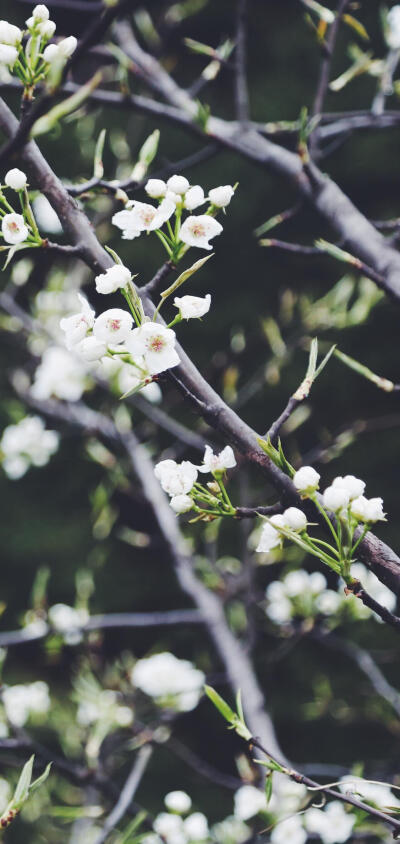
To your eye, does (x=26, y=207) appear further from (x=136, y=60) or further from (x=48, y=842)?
(x=48, y=842)

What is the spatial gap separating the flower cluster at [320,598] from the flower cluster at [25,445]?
36.2 inches

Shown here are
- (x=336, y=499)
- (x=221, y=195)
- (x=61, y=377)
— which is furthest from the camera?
(x=61, y=377)

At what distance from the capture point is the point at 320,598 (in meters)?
1.67

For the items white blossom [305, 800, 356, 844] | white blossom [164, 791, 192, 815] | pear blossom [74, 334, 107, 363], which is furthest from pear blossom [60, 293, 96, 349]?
white blossom [305, 800, 356, 844]

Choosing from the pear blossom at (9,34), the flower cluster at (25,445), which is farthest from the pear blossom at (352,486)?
the flower cluster at (25,445)

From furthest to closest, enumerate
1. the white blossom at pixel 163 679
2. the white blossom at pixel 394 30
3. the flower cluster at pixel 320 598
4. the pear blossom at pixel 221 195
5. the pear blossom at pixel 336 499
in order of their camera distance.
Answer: the white blossom at pixel 163 679 < the flower cluster at pixel 320 598 < the white blossom at pixel 394 30 < the pear blossom at pixel 221 195 < the pear blossom at pixel 336 499

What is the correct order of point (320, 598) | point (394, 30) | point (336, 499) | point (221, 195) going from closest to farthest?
point (336, 499)
point (221, 195)
point (394, 30)
point (320, 598)

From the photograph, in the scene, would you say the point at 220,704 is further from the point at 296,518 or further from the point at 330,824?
the point at 330,824

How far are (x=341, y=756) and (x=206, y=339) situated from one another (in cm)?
176

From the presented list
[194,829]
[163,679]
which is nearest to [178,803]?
[194,829]

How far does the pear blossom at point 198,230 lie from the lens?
70 cm

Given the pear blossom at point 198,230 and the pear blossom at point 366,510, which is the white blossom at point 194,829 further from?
the pear blossom at point 198,230

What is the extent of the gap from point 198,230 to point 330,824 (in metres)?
1.18

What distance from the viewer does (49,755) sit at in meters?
1.24
